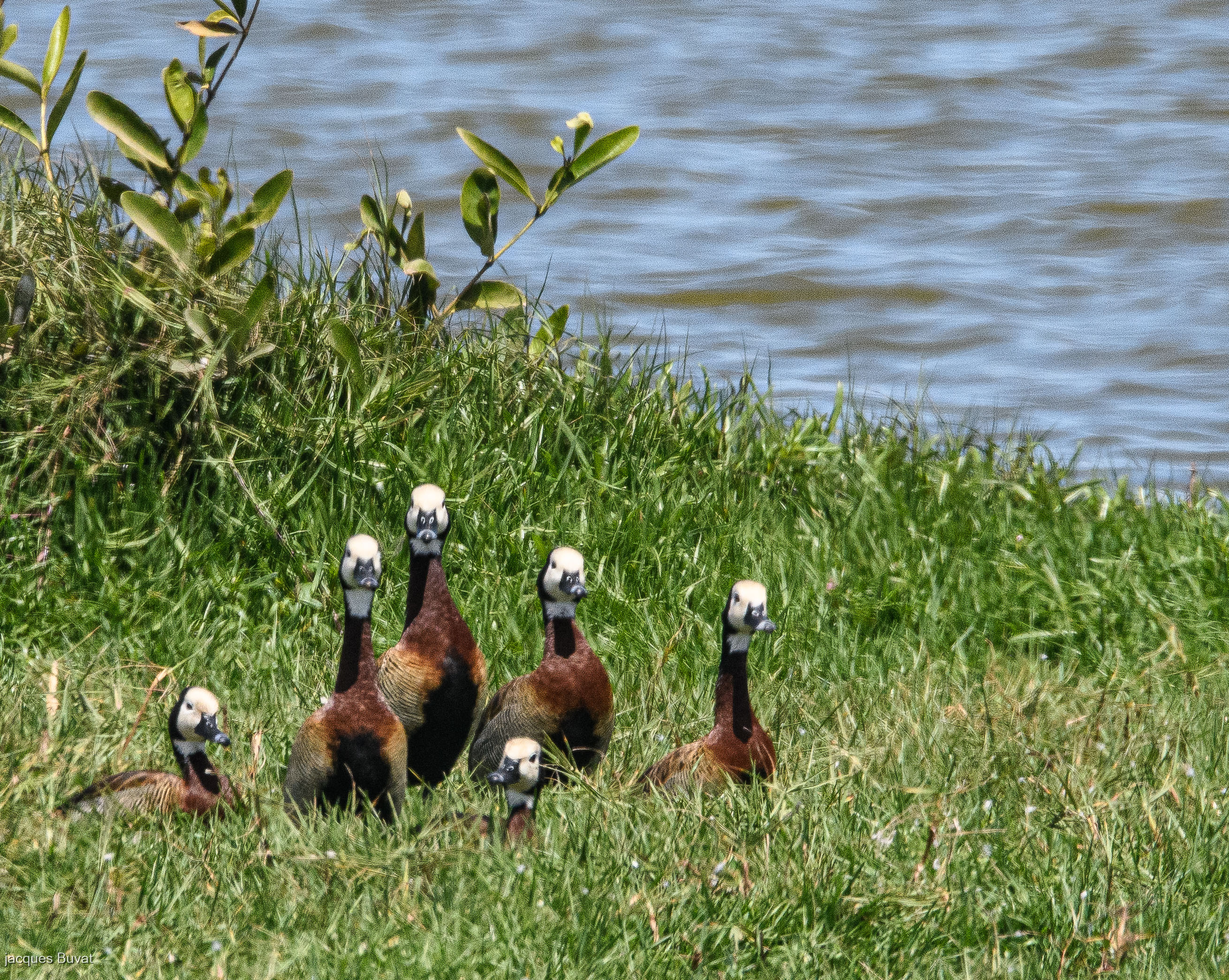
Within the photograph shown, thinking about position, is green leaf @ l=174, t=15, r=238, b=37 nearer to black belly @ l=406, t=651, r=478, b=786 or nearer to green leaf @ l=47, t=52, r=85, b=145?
green leaf @ l=47, t=52, r=85, b=145

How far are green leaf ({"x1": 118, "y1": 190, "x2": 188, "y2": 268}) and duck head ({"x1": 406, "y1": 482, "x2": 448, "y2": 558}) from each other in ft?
5.52

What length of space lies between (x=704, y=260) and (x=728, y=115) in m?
2.68

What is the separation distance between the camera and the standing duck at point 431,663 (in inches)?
147

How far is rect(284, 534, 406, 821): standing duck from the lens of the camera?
3428 millimetres

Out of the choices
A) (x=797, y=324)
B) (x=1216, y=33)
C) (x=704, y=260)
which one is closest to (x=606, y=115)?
(x=704, y=260)

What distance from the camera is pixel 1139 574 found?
17.4 ft

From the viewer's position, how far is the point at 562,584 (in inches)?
147

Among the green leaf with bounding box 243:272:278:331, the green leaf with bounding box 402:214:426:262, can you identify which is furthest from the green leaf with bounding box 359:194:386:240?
the green leaf with bounding box 243:272:278:331

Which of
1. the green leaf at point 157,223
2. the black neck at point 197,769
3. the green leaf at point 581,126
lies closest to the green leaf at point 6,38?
the green leaf at point 157,223

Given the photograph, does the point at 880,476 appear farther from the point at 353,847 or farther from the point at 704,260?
the point at 704,260

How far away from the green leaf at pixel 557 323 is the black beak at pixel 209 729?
289cm

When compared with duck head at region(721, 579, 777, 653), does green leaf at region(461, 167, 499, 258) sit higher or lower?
higher

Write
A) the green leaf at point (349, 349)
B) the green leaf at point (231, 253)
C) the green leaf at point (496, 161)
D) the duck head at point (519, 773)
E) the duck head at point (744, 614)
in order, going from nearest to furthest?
the duck head at point (519, 773) → the duck head at point (744, 614) → the green leaf at point (231, 253) → the green leaf at point (349, 349) → the green leaf at point (496, 161)

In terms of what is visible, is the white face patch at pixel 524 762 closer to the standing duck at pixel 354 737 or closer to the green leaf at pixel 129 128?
the standing duck at pixel 354 737
